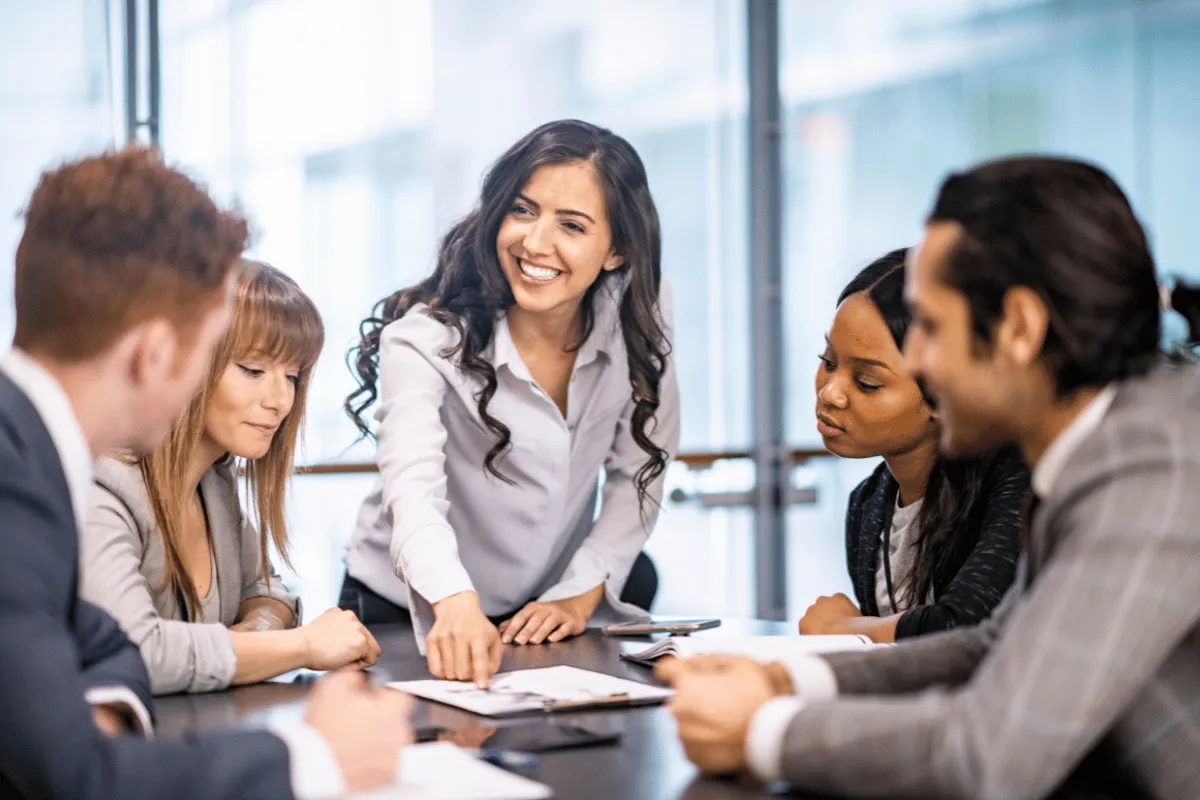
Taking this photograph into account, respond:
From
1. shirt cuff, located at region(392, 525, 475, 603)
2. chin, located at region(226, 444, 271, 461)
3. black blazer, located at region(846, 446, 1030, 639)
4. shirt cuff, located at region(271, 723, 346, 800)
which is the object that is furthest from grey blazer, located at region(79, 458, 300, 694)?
black blazer, located at region(846, 446, 1030, 639)

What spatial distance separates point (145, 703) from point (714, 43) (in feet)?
11.9

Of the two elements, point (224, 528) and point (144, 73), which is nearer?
point (224, 528)

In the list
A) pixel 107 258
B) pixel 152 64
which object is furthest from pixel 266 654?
pixel 152 64

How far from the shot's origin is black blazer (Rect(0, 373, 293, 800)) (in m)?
0.95

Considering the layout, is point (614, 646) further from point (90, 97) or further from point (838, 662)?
point (90, 97)

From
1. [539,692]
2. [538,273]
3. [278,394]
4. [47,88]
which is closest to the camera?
[539,692]

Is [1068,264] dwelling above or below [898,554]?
above

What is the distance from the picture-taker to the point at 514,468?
2223 mm

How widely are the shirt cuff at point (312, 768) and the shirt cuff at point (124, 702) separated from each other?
0.83ft

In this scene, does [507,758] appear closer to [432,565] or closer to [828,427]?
[432,565]

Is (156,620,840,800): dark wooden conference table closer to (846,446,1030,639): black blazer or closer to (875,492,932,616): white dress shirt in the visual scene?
(875,492,932,616): white dress shirt

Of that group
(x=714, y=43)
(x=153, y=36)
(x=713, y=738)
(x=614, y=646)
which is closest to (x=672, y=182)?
(x=714, y=43)

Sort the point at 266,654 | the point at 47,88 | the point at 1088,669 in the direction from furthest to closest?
the point at 47,88 → the point at 266,654 → the point at 1088,669

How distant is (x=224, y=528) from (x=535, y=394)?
567 millimetres
